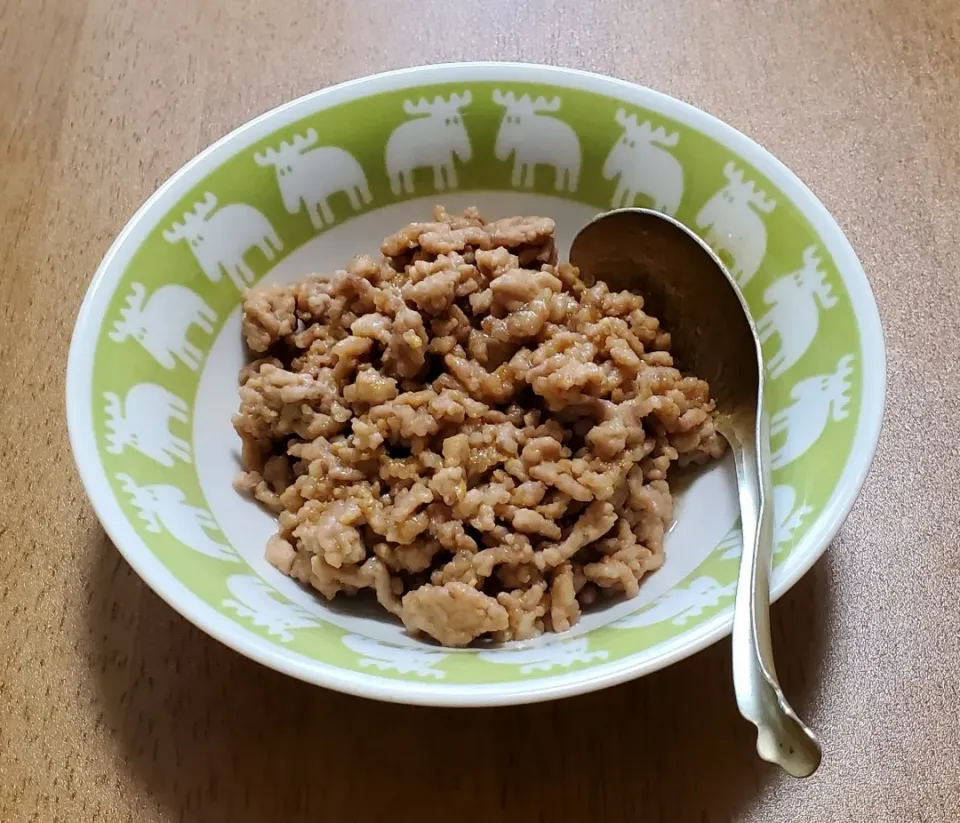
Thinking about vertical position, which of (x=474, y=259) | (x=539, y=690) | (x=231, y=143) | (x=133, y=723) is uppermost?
(x=231, y=143)

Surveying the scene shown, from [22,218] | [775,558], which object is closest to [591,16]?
[22,218]

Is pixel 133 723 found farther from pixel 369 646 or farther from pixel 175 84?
pixel 175 84

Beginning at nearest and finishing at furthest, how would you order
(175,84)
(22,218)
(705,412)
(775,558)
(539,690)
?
1. (539,690)
2. (775,558)
3. (705,412)
4. (22,218)
5. (175,84)

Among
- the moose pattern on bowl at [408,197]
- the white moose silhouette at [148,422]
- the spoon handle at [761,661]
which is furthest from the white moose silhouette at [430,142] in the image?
the spoon handle at [761,661]

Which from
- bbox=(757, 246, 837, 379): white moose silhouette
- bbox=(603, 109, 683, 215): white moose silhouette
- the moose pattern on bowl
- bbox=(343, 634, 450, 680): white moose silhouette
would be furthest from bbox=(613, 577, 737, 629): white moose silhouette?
bbox=(603, 109, 683, 215): white moose silhouette

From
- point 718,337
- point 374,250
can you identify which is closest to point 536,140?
point 374,250
